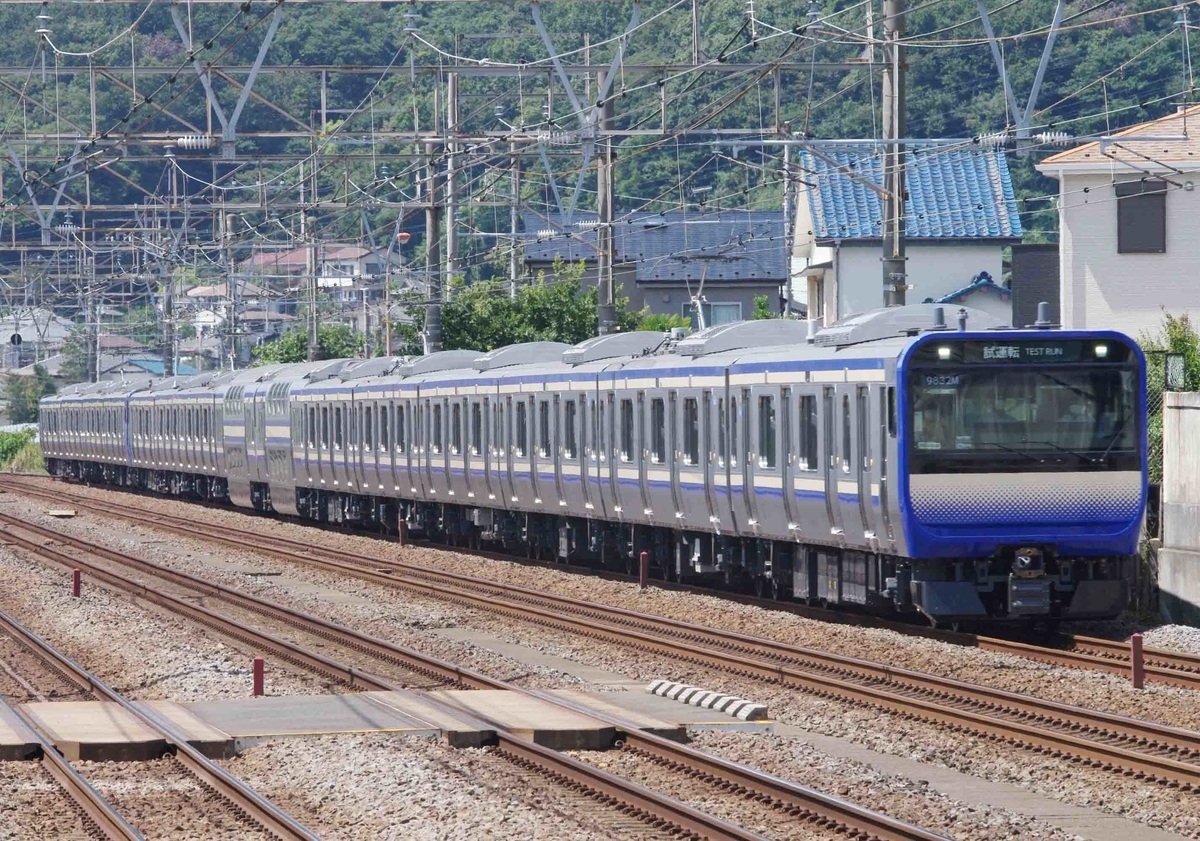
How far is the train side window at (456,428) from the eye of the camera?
102 feet

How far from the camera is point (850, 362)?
58.7 ft

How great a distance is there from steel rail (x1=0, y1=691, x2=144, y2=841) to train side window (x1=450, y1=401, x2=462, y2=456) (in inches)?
712

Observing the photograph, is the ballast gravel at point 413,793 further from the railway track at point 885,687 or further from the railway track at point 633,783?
the railway track at point 885,687

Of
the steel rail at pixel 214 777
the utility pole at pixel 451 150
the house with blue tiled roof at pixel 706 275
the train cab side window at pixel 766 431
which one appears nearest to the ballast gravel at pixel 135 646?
the steel rail at pixel 214 777

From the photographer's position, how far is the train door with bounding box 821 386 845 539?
721 inches

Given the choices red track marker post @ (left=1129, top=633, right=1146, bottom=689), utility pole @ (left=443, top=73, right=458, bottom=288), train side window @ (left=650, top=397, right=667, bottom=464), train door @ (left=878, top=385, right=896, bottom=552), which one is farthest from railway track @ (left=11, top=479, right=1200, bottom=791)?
utility pole @ (left=443, top=73, right=458, bottom=288)

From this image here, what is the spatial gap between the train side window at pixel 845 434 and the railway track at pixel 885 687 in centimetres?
175

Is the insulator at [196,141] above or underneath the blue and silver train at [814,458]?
above

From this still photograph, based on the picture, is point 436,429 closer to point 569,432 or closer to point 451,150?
point 451,150

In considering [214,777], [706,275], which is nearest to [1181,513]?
[214,777]

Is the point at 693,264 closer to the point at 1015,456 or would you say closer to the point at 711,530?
the point at 711,530

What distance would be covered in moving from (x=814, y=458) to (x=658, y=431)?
457 cm

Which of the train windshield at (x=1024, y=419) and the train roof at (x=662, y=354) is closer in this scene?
the train windshield at (x=1024, y=419)

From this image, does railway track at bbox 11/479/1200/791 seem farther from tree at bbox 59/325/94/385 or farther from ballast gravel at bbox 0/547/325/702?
tree at bbox 59/325/94/385
